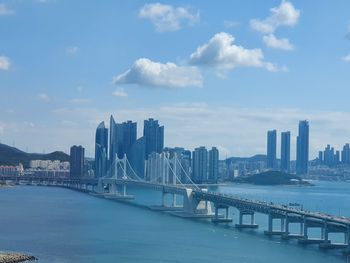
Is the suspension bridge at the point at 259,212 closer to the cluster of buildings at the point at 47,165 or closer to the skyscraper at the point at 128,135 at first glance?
the skyscraper at the point at 128,135

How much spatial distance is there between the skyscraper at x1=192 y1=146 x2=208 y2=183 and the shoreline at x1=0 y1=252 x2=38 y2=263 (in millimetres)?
54454

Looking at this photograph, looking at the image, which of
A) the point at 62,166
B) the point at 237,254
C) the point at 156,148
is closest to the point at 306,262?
the point at 237,254

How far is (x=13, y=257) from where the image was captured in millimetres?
15062

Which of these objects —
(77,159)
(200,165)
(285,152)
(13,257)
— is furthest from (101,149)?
(13,257)

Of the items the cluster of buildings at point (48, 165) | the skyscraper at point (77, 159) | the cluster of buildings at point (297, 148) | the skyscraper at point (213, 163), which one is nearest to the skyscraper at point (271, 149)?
the cluster of buildings at point (297, 148)

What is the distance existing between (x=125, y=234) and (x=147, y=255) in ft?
13.8

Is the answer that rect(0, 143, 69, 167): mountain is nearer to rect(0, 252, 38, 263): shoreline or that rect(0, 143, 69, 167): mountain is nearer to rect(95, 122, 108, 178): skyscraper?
rect(95, 122, 108, 178): skyscraper

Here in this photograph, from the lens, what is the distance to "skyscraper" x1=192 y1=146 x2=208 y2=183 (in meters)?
70.6

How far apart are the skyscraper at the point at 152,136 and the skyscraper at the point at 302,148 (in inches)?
1167

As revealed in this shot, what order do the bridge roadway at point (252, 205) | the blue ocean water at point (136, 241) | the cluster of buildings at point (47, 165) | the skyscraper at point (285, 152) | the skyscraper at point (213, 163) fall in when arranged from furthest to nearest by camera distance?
the skyscraper at point (285, 152) < the cluster of buildings at point (47, 165) < the skyscraper at point (213, 163) < the bridge roadway at point (252, 205) < the blue ocean water at point (136, 241)

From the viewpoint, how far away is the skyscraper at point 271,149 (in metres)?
95.9

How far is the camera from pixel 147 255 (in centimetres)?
1652

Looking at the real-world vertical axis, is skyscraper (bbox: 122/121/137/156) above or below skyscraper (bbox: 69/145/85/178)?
above

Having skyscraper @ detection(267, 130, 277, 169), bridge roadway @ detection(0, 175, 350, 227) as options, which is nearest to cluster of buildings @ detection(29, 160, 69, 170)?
skyscraper @ detection(267, 130, 277, 169)
